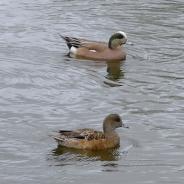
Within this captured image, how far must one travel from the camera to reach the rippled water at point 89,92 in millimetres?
10469

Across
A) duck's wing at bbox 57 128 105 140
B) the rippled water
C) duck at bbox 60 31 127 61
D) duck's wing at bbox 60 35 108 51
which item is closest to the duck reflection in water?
the rippled water

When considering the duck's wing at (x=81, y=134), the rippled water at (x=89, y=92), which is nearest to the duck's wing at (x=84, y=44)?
the rippled water at (x=89, y=92)

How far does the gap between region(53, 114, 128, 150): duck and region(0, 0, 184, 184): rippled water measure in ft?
0.39

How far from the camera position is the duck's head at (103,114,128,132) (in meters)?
11.5

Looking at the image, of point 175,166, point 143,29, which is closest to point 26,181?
point 175,166

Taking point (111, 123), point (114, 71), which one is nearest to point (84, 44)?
point (114, 71)

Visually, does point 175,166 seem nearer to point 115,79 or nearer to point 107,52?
point 115,79

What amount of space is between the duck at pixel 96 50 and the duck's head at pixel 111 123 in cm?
602

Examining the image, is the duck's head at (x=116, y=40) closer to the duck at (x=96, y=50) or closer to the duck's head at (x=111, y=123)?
the duck at (x=96, y=50)

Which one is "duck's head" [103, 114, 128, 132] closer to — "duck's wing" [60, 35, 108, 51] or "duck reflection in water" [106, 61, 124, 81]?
"duck reflection in water" [106, 61, 124, 81]

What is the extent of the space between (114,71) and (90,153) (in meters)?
5.63

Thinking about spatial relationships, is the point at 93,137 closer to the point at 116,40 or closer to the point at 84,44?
the point at 84,44

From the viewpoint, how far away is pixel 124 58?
1753 centimetres

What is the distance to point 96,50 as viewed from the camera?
1759cm
